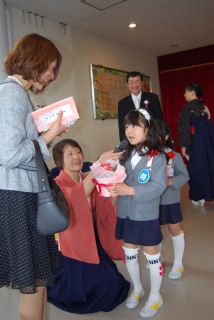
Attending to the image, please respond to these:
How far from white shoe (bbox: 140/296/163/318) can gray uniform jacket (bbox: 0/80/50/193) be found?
99 centimetres

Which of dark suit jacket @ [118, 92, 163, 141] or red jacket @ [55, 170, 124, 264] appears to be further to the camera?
dark suit jacket @ [118, 92, 163, 141]

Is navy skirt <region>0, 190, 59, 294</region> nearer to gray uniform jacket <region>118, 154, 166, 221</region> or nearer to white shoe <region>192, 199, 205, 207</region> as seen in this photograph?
gray uniform jacket <region>118, 154, 166, 221</region>

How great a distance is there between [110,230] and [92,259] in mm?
248

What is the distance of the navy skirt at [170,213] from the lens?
1848 millimetres

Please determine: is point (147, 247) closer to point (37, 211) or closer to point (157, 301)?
point (157, 301)

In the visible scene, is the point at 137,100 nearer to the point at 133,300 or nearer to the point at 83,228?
the point at 83,228

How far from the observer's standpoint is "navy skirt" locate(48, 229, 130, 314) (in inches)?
64.9

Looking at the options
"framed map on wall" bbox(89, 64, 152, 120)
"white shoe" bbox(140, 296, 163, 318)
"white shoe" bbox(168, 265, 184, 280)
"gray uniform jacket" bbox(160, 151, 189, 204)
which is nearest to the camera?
"white shoe" bbox(140, 296, 163, 318)

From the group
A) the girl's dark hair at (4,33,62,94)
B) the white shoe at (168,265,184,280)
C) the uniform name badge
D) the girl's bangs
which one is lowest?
the white shoe at (168,265,184,280)

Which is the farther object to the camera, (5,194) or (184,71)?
(184,71)

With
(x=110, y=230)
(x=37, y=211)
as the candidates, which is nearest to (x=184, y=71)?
(x=110, y=230)

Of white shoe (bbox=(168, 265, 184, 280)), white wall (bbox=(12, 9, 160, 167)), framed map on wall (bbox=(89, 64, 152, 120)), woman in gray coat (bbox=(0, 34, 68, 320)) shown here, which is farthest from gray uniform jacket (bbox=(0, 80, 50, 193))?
framed map on wall (bbox=(89, 64, 152, 120))

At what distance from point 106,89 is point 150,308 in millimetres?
3756

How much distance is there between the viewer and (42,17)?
12.1 feet
